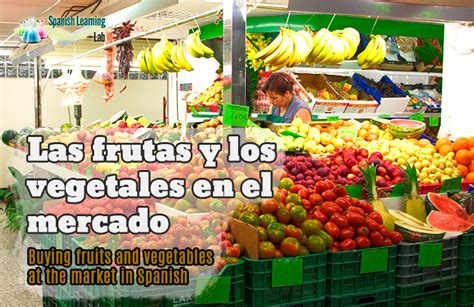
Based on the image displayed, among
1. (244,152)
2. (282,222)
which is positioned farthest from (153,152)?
(282,222)

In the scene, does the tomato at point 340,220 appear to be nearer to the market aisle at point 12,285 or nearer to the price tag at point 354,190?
the price tag at point 354,190

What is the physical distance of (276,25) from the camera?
7.53 m

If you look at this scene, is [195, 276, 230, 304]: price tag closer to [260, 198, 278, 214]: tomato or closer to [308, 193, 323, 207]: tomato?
[260, 198, 278, 214]: tomato

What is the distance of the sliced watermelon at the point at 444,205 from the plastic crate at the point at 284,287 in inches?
43.1

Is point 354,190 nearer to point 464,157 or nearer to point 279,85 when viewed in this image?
point 464,157

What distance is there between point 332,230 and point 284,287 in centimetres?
38

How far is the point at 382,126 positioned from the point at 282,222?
2.82 meters

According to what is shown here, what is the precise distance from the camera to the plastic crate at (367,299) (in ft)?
8.12

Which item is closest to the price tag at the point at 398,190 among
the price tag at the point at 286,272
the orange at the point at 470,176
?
the orange at the point at 470,176

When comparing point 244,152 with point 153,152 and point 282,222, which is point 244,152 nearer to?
point 282,222

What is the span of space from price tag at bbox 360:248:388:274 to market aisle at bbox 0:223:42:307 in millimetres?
3037

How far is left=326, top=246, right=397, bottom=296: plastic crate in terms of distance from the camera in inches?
97.6

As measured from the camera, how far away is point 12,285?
16.8ft

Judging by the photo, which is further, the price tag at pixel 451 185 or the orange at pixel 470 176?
the orange at pixel 470 176
